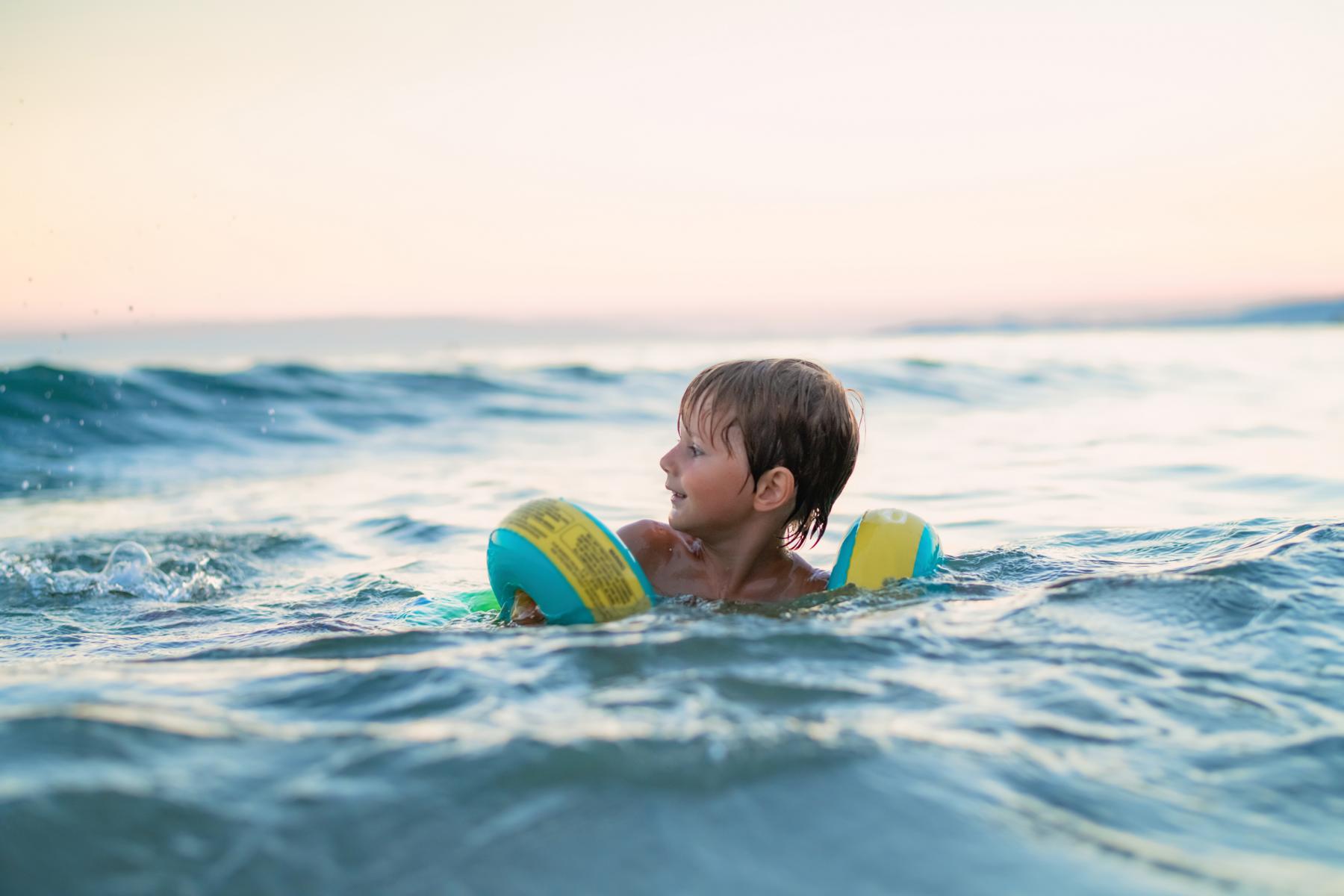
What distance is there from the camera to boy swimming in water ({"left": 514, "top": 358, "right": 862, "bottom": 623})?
4.19 metres

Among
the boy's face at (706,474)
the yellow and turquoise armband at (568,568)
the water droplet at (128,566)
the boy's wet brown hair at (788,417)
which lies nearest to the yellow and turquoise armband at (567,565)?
the yellow and turquoise armband at (568,568)

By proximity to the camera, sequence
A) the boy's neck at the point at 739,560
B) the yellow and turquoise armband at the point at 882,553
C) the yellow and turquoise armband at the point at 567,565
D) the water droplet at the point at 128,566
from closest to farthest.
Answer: the yellow and turquoise armband at the point at 567,565 → the yellow and turquoise armband at the point at 882,553 → the boy's neck at the point at 739,560 → the water droplet at the point at 128,566

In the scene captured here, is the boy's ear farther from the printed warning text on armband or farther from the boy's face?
the printed warning text on armband

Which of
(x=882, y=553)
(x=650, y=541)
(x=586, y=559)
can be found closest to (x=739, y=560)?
(x=650, y=541)

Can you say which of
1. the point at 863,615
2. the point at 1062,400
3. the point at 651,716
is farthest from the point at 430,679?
the point at 1062,400

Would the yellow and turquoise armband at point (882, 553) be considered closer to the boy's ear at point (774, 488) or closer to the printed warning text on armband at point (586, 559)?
Result: the boy's ear at point (774, 488)

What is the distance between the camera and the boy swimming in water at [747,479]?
419 cm

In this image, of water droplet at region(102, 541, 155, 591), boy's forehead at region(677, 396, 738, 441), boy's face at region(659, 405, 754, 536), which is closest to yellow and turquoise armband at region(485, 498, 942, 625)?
boy's face at region(659, 405, 754, 536)

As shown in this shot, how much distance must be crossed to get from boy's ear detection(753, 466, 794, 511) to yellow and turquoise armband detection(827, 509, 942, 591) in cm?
29

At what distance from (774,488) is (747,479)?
0.11 metres

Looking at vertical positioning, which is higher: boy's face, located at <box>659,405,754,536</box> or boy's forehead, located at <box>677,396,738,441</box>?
boy's forehead, located at <box>677,396,738,441</box>

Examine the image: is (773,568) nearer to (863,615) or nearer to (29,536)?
(863,615)

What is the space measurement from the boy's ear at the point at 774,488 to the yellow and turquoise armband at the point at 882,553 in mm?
287

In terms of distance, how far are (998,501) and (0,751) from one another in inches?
265
